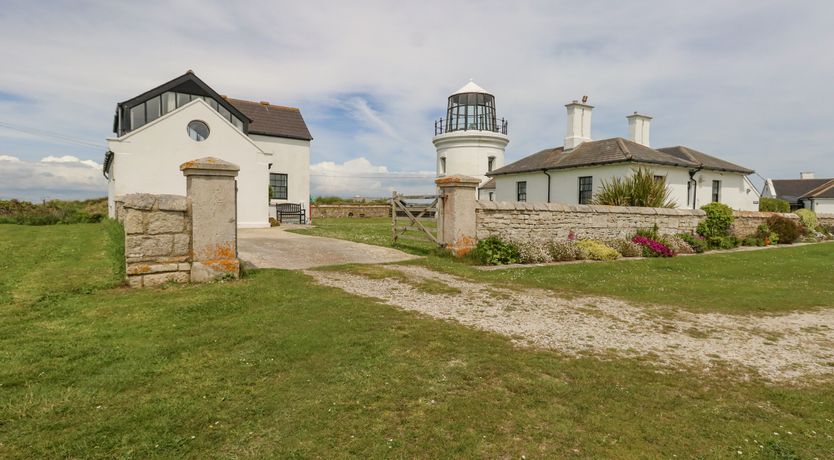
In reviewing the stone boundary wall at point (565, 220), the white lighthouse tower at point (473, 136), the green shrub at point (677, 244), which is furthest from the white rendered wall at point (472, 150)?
the green shrub at point (677, 244)

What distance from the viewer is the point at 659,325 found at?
6012 mm

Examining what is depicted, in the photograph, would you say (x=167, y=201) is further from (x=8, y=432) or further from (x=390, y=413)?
(x=390, y=413)

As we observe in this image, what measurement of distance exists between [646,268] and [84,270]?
495 inches

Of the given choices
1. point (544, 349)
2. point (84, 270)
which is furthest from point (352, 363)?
point (84, 270)

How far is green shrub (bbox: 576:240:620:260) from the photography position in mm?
13070

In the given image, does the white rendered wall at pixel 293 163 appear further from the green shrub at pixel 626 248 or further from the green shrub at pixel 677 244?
the green shrub at pixel 677 244

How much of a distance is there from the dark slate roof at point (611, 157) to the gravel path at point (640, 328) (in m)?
17.2

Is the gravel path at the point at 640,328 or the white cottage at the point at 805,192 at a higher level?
the white cottage at the point at 805,192

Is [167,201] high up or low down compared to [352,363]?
up

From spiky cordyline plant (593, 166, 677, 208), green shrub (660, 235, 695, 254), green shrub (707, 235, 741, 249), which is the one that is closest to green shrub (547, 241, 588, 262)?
green shrub (660, 235, 695, 254)

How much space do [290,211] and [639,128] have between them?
70.6 feet

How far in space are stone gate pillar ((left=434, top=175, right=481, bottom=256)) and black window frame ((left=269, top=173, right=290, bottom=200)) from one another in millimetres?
19137

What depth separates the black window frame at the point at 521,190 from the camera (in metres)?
28.7

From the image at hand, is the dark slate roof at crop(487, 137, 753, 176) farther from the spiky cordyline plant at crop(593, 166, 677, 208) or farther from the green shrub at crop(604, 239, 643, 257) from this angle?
the green shrub at crop(604, 239, 643, 257)
